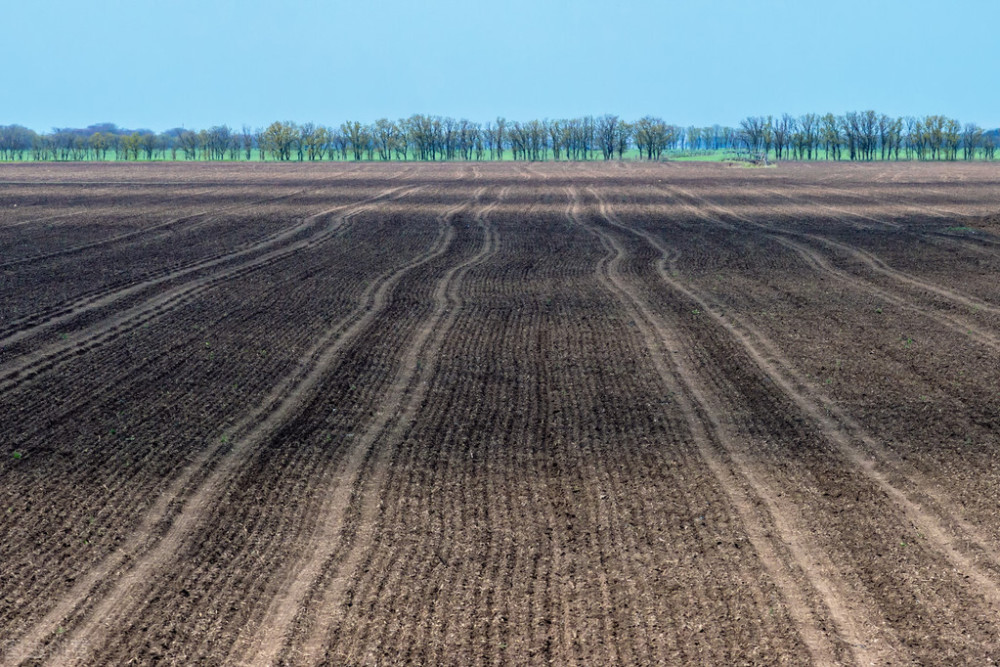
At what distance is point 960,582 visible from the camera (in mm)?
8180

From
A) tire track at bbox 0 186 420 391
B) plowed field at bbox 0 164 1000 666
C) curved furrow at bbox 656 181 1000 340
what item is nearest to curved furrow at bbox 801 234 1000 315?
curved furrow at bbox 656 181 1000 340

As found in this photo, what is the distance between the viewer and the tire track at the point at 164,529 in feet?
24.3

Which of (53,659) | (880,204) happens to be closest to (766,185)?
(880,204)

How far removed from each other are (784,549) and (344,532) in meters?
4.14

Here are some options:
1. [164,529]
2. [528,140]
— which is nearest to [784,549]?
[164,529]

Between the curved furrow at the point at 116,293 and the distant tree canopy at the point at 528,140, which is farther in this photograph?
the distant tree canopy at the point at 528,140

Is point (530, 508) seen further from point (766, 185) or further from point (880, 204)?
point (766, 185)

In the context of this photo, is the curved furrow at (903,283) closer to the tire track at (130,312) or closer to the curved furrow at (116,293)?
the tire track at (130,312)

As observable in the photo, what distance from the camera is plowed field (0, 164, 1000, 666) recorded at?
7.52 metres

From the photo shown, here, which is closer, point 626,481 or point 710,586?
point 710,586

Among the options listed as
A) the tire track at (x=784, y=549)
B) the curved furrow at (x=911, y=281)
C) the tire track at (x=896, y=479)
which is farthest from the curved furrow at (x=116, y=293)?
the curved furrow at (x=911, y=281)

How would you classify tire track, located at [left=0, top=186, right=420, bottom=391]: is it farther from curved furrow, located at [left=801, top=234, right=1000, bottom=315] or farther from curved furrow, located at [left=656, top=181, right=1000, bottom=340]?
curved furrow, located at [left=801, top=234, right=1000, bottom=315]

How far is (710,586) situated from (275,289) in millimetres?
15950

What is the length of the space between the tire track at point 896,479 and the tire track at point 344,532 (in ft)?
17.5
